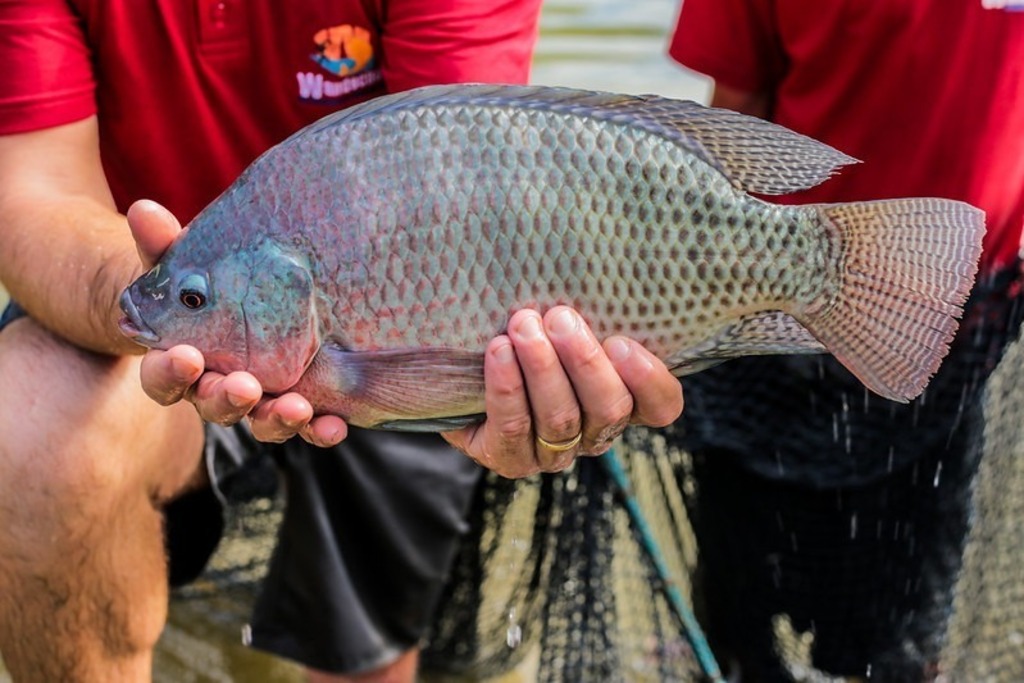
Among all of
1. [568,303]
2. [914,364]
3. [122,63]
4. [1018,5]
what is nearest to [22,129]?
[122,63]

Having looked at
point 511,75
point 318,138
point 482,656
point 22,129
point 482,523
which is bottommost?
point 482,656

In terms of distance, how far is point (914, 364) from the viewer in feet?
5.20

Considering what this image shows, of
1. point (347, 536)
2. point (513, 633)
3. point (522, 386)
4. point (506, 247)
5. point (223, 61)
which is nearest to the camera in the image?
point (506, 247)

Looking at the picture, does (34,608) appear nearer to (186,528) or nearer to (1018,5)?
(186,528)

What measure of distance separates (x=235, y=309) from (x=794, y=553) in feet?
4.52

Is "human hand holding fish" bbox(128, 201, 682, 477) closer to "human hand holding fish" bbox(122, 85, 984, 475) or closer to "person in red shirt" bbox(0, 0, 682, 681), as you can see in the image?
"human hand holding fish" bbox(122, 85, 984, 475)

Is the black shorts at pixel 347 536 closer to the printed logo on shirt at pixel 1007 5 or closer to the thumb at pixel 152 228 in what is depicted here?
the thumb at pixel 152 228

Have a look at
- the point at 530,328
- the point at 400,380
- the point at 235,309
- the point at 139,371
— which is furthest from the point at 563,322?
the point at 139,371

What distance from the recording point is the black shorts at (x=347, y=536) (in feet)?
7.87

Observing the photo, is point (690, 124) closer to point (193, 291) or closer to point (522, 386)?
point (522, 386)

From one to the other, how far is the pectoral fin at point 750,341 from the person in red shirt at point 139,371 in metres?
0.23

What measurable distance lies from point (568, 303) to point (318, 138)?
0.36 meters

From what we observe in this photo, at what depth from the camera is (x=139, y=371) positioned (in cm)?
201

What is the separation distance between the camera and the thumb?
1562mm
